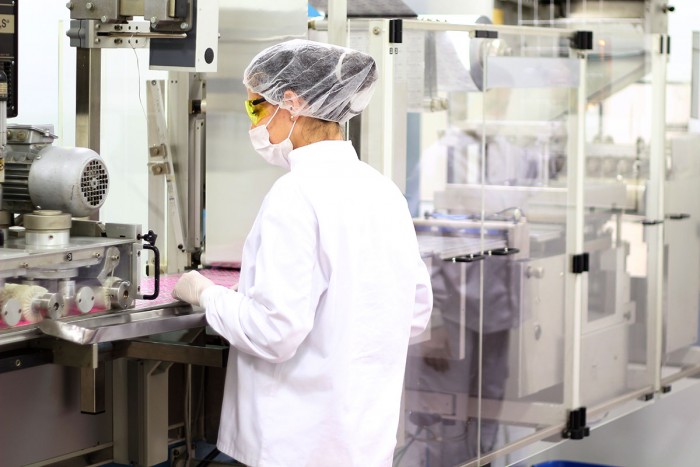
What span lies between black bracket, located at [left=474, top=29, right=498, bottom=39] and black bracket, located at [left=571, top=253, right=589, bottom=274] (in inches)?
34.2

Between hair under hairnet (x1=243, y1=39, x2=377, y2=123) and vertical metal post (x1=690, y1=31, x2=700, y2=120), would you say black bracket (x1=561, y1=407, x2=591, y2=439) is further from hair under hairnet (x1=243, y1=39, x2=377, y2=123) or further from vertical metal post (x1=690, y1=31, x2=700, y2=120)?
hair under hairnet (x1=243, y1=39, x2=377, y2=123)

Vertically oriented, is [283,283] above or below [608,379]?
above

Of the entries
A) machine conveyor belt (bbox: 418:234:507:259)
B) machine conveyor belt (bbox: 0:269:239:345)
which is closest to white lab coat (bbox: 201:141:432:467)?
machine conveyor belt (bbox: 0:269:239:345)

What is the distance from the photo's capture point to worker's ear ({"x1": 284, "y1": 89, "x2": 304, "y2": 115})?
2.14 meters

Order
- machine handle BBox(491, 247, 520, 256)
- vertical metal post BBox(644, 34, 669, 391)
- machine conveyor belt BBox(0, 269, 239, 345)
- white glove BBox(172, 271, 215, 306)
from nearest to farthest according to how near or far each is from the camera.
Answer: machine conveyor belt BBox(0, 269, 239, 345)
white glove BBox(172, 271, 215, 306)
machine handle BBox(491, 247, 520, 256)
vertical metal post BBox(644, 34, 669, 391)

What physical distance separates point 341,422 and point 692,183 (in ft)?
8.65

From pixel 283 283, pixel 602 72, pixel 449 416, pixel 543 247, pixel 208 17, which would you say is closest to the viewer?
pixel 283 283

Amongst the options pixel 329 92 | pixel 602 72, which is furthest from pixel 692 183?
pixel 329 92

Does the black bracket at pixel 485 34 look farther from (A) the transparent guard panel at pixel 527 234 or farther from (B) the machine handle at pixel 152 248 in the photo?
(B) the machine handle at pixel 152 248

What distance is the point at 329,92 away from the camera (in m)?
2.15

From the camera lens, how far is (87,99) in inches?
94.9

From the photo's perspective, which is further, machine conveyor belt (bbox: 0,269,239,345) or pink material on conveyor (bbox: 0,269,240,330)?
pink material on conveyor (bbox: 0,269,240,330)

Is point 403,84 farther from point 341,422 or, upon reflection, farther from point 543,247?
point 341,422

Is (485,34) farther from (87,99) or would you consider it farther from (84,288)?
(84,288)
